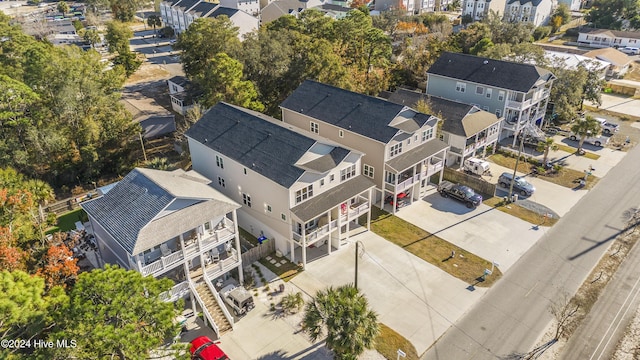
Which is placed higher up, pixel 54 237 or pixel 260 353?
pixel 54 237

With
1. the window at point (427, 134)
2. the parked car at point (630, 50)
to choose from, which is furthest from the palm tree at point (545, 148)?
the parked car at point (630, 50)

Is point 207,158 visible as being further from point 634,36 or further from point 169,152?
point 634,36

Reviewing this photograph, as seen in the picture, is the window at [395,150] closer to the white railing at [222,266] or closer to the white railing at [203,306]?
the white railing at [222,266]

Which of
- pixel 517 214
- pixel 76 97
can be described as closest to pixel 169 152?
pixel 76 97

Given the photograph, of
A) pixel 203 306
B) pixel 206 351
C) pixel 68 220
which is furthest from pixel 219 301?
pixel 68 220

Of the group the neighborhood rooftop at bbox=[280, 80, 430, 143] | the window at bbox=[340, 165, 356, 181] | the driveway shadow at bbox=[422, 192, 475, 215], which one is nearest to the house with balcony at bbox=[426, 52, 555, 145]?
the neighborhood rooftop at bbox=[280, 80, 430, 143]

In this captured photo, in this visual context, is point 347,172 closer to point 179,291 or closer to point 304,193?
point 304,193
